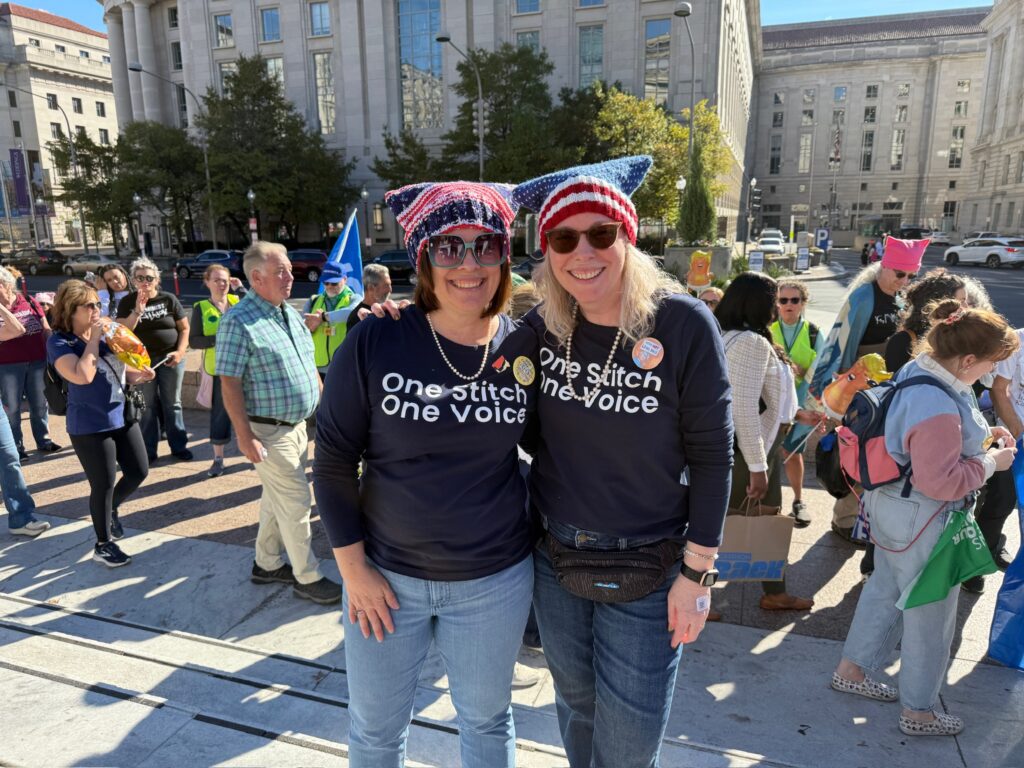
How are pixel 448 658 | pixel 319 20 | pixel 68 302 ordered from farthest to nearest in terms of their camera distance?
pixel 319 20, pixel 68 302, pixel 448 658

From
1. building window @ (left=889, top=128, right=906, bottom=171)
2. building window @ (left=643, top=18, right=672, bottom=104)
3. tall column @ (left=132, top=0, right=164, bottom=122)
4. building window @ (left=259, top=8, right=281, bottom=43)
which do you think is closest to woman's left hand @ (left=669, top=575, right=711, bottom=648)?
building window @ (left=643, top=18, right=672, bottom=104)

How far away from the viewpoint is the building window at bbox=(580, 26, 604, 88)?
3847cm

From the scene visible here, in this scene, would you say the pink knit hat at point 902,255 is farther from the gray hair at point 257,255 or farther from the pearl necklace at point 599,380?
the gray hair at point 257,255

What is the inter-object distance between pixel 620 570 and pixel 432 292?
93cm

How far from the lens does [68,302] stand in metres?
4.00

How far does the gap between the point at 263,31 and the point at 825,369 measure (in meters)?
50.5

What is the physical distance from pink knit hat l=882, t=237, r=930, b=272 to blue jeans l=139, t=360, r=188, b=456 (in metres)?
6.19

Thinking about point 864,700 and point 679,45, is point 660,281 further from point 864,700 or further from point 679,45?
point 679,45

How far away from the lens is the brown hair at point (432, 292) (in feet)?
6.08

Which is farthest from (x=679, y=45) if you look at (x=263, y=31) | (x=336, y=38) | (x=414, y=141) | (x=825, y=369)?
(x=825, y=369)

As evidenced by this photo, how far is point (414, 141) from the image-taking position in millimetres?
36656

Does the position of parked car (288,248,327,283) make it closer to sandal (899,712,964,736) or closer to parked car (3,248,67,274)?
parked car (3,248,67,274)

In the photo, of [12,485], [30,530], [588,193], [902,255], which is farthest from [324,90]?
[588,193]

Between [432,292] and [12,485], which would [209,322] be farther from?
[432,292]
